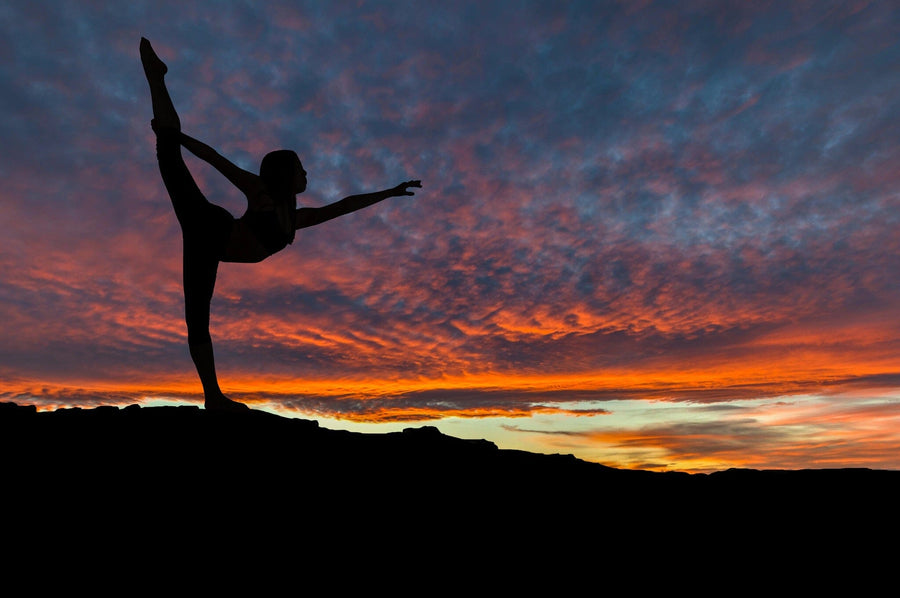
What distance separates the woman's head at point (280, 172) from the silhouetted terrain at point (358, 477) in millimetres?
2239

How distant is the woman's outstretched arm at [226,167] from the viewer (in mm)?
Answer: 5488

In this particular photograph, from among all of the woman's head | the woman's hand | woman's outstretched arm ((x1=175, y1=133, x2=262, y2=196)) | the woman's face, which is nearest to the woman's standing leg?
woman's outstretched arm ((x1=175, y1=133, x2=262, y2=196))

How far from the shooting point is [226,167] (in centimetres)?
560

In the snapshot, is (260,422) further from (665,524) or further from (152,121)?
(665,524)

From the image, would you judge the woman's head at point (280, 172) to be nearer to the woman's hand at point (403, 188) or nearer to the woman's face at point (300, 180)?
the woman's face at point (300, 180)

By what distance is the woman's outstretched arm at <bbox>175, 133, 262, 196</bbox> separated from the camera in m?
5.49

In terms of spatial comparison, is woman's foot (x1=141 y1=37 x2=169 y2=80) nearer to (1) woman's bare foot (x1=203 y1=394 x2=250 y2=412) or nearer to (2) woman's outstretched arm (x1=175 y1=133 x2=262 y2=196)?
(2) woman's outstretched arm (x1=175 y1=133 x2=262 y2=196)

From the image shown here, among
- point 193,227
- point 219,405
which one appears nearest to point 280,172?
point 193,227

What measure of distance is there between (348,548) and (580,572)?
174 centimetres

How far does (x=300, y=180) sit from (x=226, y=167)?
2.29 ft

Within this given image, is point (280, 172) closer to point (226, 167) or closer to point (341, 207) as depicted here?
point (226, 167)

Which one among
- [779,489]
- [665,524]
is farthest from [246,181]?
[779,489]

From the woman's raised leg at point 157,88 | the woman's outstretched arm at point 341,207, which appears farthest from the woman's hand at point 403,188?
the woman's raised leg at point 157,88

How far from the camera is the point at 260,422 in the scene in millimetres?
5641
